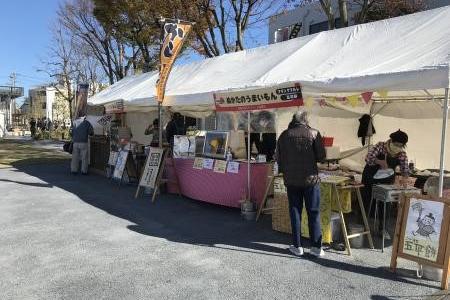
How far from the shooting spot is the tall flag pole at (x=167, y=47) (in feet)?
32.7

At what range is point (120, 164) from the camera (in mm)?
11477

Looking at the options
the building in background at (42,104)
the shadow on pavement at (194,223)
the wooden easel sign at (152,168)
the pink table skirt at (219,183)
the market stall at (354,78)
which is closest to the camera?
the market stall at (354,78)

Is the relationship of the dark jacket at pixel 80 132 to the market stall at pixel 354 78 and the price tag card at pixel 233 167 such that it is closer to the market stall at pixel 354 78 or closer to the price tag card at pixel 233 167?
the market stall at pixel 354 78

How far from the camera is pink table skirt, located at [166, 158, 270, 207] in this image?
27.0ft

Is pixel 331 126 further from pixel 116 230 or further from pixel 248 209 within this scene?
pixel 116 230

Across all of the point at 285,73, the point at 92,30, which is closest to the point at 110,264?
the point at 285,73

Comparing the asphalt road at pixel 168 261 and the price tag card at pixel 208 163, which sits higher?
the price tag card at pixel 208 163

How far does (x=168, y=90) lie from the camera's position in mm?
10742

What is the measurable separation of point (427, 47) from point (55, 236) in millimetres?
5540

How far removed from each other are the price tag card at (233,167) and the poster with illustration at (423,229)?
3.78m

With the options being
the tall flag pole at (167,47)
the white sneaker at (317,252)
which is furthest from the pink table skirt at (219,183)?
the white sneaker at (317,252)

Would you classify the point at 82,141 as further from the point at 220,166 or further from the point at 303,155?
the point at 303,155

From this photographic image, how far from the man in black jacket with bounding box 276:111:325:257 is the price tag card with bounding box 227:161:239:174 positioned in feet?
8.54

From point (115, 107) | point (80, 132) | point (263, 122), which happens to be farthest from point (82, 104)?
point (263, 122)
